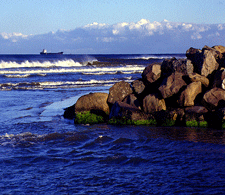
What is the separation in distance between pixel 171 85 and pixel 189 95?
825 mm

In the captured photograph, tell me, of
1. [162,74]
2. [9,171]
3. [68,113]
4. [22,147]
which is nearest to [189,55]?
[162,74]

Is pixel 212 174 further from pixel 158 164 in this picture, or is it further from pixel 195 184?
pixel 158 164

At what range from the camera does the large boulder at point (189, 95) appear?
11.1 m

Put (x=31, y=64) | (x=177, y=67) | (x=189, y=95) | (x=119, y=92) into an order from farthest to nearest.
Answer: (x=31, y=64) < (x=119, y=92) < (x=177, y=67) < (x=189, y=95)

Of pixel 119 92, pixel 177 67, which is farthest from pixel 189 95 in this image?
pixel 119 92

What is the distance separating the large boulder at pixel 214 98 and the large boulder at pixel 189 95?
1.54ft

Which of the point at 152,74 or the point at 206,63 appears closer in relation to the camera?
the point at 206,63

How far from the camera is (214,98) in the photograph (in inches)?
429

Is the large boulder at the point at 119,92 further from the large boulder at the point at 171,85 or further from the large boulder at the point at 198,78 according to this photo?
the large boulder at the point at 198,78

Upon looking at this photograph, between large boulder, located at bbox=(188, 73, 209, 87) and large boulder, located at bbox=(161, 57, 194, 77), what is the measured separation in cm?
60

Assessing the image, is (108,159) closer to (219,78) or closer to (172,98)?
(172,98)

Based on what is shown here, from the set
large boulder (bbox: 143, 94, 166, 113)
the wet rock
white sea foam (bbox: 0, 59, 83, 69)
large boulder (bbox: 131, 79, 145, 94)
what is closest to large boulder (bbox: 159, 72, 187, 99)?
large boulder (bbox: 143, 94, 166, 113)

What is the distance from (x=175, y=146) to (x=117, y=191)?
10.8ft

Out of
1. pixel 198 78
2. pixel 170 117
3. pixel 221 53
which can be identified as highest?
pixel 221 53
